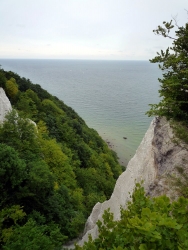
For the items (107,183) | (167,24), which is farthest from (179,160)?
(107,183)

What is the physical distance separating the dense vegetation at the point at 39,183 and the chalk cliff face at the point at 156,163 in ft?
20.5

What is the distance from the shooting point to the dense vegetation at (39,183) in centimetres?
1416

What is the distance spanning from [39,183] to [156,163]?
1096cm

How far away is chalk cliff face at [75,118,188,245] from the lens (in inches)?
336

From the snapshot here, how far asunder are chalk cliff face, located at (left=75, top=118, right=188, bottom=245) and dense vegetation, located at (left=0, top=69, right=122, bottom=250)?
625cm

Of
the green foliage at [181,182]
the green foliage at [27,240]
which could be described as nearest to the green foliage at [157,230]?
the green foliage at [181,182]

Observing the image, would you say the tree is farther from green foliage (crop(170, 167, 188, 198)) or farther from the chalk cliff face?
green foliage (crop(170, 167, 188, 198))

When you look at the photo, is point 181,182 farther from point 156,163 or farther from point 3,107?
point 3,107

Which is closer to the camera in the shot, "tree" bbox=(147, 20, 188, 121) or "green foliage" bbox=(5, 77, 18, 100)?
"tree" bbox=(147, 20, 188, 121)

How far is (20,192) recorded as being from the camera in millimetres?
16266

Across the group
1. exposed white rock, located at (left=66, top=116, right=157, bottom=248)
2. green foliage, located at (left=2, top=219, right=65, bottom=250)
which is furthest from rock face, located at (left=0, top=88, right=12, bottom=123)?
exposed white rock, located at (left=66, top=116, right=157, bottom=248)

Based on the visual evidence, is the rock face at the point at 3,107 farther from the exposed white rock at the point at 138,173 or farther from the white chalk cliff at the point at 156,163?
the white chalk cliff at the point at 156,163

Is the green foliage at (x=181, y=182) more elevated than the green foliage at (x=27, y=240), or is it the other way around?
the green foliage at (x=181, y=182)

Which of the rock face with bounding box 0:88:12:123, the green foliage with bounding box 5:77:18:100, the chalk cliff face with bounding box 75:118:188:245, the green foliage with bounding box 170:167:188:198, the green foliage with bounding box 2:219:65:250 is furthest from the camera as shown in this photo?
the green foliage with bounding box 5:77:18:100
